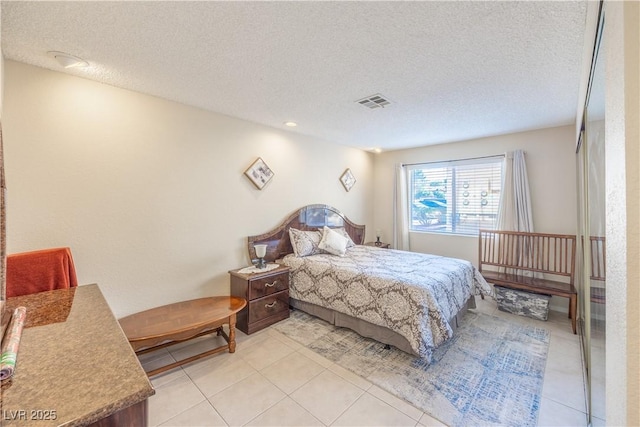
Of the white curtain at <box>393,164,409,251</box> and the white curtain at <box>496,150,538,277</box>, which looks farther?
the white curtain at <box>393,164,409,251</box>

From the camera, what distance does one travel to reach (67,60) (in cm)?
194

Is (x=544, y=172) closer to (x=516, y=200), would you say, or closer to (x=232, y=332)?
(x=516, y=200)

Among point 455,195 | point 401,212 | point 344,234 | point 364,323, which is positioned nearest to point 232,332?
point 364,323

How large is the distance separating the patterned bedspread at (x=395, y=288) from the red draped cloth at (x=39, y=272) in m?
2.11

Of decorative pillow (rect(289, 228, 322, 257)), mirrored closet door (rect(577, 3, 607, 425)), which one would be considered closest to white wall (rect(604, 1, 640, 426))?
mirrored closet door (rect(577, 3, 607, 425))

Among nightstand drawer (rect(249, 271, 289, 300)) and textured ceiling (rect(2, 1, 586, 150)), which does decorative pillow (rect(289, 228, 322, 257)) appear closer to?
nightstand drawer (rect(249, 271, 289, 300))

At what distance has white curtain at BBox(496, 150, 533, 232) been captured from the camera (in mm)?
3664

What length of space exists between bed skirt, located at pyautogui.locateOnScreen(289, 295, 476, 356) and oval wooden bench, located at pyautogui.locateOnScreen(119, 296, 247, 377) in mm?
867

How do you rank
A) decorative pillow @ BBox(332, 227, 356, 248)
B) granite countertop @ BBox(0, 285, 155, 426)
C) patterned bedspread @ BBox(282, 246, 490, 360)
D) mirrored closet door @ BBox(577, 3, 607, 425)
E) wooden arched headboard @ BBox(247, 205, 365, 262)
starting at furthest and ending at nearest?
decorative pillow @ BBox(332, 227, 356, 248) < wooden arched headboard @ BBox(247, 205, 365, 262) < patterned bedspread @ BBox(282, 246, 490, 360) < mirrored closet door @ BBox(577, 3, 607, 425) < granite countertop @ BBox(0, 285, 155, 426)

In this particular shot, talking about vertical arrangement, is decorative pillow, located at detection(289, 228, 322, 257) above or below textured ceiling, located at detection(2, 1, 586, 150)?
below

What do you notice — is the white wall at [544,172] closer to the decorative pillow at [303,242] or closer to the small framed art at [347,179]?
the small framed art at [347,179]

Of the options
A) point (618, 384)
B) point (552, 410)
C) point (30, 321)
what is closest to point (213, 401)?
point (30, 321)

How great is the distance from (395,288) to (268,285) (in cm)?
139

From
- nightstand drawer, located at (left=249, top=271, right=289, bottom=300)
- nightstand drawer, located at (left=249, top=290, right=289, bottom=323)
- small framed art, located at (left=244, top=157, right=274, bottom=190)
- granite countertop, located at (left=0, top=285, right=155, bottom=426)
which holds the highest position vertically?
small framed art, located at (left=244, top=157, right=274, bottom=190)
